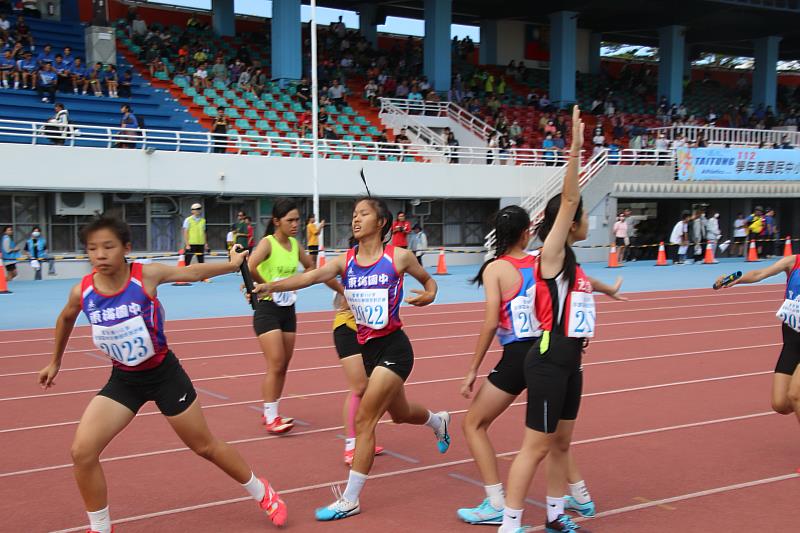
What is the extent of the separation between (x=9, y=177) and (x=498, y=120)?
754 inches

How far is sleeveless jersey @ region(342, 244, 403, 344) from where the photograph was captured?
235 inches

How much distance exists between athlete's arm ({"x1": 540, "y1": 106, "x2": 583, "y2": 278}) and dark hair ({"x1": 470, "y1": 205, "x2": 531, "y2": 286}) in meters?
0.71

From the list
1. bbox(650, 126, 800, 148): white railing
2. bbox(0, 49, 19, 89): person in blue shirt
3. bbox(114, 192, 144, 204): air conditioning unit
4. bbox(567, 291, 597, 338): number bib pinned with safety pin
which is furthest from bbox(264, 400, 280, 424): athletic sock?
bbox(650, 126, 800, 148): white railing

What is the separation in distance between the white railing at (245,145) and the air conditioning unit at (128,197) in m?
1.35

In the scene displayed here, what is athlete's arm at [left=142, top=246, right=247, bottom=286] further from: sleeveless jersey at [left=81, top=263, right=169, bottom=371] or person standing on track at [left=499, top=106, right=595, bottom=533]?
person standing on track at [left=499, top=106, right=595, bottom=533]

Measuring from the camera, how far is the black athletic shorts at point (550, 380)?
4.78 meters

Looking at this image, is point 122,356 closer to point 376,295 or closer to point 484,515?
point 376,295

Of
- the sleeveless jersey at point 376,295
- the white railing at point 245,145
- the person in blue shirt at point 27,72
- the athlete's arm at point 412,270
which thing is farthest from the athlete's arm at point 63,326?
the person in blue shirt at point 27,72

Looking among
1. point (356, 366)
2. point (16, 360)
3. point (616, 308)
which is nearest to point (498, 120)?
point (616, 308)

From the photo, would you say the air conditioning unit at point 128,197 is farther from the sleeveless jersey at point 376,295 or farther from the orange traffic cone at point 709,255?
the sleeveless jersey at point 376,295

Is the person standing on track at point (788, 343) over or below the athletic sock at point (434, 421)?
over

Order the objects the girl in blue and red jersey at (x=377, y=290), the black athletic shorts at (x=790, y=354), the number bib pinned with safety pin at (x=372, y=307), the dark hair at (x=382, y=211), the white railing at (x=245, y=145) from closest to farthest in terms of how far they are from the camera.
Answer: the girl in blue and red jersey at (x=377, y=290) < the number bib pinned with safety pin at (x=372, y=307) < the dark hair at (x=382, y=211) < the black athletic shorts at (x=790, y=354) < the white railing at (x=245, y=145)

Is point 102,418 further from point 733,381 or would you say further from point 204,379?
point 733,381

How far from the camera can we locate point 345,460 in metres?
6.77
